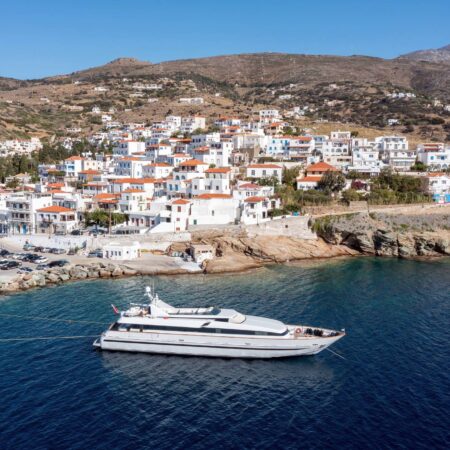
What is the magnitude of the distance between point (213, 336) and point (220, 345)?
0.70 meters

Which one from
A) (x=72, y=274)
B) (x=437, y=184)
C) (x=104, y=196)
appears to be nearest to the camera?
(x=72, y=274)

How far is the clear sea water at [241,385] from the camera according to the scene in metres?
23.8

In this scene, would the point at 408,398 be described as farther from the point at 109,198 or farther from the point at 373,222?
the point at 109,198

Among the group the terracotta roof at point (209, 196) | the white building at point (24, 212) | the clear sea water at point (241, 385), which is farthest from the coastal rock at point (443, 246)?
the white building at point (24, 212)

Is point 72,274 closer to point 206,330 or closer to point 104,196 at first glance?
point 206,330

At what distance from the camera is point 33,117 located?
153375 millimetres

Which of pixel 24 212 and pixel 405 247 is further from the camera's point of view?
pixel 24 212

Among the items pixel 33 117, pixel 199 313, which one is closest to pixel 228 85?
pixel 33 117

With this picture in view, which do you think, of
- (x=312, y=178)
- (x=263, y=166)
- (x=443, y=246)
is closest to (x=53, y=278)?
(x=263, y=166)

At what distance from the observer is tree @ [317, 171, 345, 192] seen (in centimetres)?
7369

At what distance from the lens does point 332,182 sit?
73875 millimetres

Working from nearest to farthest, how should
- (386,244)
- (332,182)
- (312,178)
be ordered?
(386,244)
(332,182)
(312,178)

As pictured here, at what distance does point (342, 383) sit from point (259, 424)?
6410mm

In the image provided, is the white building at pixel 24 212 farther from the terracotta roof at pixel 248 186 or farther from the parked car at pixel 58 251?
the terracotta roof at pixel 248 186
